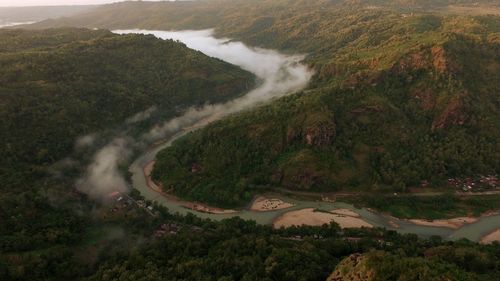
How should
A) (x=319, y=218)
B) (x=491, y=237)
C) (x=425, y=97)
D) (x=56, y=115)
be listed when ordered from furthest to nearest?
(x=56, y=115)
(x=425, y=97)
(x=319, y=218)
(x=491, y=237)

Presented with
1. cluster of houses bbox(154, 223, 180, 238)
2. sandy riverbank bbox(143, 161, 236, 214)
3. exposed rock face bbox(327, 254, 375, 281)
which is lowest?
cluster of houses bbox(154, 223, 180, 238)

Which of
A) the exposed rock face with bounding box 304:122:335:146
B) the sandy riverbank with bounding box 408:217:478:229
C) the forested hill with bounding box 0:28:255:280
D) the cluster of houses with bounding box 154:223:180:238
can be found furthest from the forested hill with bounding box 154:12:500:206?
the forested hill with bounding box 0:28:255:280

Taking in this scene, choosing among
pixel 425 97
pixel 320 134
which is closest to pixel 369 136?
pixel 320 134

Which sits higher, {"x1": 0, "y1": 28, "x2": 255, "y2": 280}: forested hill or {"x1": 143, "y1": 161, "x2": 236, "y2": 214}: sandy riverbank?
{"x1": 0, "y1": 28, "x2": 255, "y2": 280}: forested hill

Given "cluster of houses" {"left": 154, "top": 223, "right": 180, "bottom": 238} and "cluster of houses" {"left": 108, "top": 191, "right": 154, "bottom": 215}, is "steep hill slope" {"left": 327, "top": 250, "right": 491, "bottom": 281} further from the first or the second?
"cluster of houses" {"left": 108, "top": 191, "right": 154, "bottom": 215}

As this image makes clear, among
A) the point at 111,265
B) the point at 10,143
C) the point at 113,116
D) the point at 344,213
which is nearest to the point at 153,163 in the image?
the point at 113,116

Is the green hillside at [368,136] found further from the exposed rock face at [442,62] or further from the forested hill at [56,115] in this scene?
the forested hill at [56,115]

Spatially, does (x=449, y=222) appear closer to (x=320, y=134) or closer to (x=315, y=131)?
(x=320, y=134)
